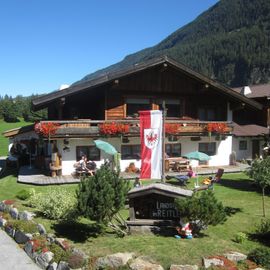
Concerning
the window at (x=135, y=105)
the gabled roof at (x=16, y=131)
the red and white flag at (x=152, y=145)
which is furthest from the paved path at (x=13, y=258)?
the gabled roof at (x=16, y=131)

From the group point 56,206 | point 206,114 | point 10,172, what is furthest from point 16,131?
point 56,206

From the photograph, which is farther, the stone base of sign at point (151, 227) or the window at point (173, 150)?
the window at point (173, 150)

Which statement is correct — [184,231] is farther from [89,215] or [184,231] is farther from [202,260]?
[89,215]

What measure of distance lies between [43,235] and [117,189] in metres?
2.51

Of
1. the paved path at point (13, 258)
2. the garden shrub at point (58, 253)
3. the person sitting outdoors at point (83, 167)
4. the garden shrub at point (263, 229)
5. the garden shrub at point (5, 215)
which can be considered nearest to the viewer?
the garden shrub at point (58, 253)

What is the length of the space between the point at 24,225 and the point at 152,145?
16.9 ft

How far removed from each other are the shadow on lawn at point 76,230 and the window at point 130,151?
12.1m

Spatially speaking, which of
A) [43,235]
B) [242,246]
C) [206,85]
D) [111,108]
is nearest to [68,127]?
[111,108]

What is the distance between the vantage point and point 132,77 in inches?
1029

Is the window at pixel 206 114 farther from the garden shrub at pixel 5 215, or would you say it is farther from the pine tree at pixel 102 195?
the pine tree at pixel 102 195

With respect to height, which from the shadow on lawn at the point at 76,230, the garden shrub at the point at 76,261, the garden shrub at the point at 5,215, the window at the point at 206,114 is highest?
the window at the point at 206,114

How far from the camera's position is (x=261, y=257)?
32.5 ft

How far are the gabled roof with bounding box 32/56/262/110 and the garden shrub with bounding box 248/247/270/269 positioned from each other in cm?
1570

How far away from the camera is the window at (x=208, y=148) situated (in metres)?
28.0
